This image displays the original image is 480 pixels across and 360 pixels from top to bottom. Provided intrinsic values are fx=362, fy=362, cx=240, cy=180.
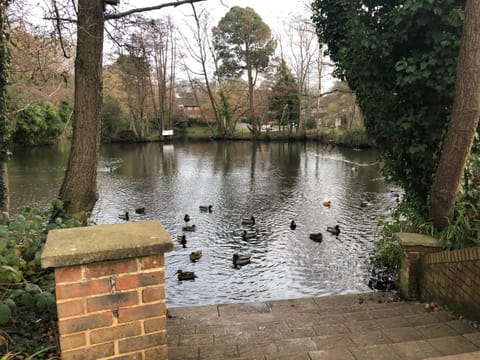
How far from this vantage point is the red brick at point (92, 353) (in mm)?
1671

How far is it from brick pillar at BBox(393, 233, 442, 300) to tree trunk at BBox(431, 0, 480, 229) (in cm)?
64

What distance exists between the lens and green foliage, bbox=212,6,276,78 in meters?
32.9

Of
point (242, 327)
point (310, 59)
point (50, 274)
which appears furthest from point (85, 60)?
point (310, 59)

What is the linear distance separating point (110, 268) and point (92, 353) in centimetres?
43

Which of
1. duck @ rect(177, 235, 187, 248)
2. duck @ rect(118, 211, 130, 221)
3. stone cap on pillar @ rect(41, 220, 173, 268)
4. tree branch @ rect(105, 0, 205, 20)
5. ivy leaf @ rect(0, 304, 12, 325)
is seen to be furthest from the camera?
duck @ rect(118, 211, 130, 221)

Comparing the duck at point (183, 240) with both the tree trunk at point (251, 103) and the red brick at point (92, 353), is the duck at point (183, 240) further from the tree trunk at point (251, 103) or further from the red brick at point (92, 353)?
the tree trunk at point (251, 103)

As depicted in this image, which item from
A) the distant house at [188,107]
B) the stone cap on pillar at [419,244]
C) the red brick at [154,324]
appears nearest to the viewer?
the red brick at [154,324]

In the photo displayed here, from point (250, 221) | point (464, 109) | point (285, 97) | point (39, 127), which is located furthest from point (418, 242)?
point (285, 97)

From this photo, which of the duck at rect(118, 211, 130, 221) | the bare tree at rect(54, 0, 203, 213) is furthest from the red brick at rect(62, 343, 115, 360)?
the duck at rect(118, 211, 130, 221)

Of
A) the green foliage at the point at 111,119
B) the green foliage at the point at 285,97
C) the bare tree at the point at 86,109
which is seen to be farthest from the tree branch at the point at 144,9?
the green foliage at the point at 111,119

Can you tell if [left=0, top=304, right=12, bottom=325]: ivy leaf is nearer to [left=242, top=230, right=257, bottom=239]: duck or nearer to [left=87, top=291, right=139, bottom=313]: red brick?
[left=87, top=291, right=139, bottom=313]: red brick

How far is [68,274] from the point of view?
159 cm

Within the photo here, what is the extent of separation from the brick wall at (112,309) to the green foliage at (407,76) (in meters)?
3.88

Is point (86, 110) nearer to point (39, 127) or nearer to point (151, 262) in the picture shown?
point (151, 262)
